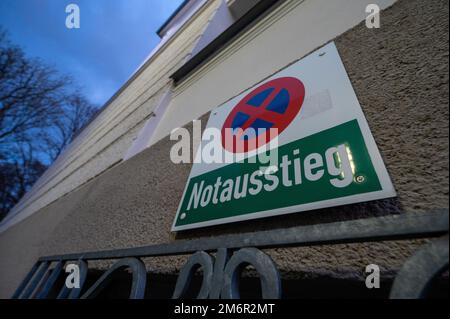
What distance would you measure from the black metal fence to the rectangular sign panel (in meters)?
0.12

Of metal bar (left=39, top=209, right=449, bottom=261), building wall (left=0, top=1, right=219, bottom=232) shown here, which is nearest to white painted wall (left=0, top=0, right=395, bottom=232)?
building wall (left=0, top=1, right=219, bottom=232)

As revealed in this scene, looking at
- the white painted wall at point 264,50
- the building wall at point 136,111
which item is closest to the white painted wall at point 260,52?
the white painted wall at point 264,50

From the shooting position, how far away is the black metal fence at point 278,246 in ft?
0.91

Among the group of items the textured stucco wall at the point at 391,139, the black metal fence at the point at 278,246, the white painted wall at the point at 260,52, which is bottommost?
the black metal fence at the point at 278,246

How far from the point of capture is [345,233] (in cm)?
35

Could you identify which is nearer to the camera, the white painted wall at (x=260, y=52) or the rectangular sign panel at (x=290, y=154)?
the rectangular sign panel at (x=290, y=154)

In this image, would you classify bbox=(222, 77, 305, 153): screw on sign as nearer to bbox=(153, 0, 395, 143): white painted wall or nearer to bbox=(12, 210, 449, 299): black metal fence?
bbox=(153, 0, 395, 143): white painted wall

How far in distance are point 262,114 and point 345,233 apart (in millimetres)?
575

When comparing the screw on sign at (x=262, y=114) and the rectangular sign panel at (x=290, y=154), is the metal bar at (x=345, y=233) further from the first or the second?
the screw on sign at (x=262, y=114)

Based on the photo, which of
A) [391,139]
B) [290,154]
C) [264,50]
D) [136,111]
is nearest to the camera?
[391,139]

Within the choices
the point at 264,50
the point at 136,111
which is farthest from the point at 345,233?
the point at 136,111

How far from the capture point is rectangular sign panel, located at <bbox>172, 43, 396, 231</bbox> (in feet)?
1.64

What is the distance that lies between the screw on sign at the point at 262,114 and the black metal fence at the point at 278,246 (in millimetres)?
379

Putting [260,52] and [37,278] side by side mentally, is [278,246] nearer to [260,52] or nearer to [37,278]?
[260,52]
